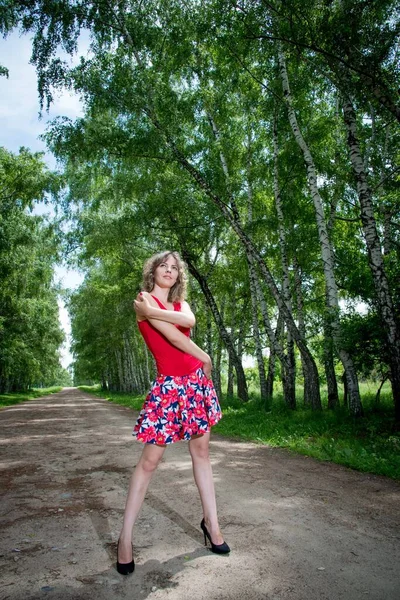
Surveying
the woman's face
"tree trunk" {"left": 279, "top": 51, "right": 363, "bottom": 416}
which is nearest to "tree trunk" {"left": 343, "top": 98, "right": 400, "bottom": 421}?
"tree trunk" {"left": 279, "top": 51, "right": 363, "bottom": 416}

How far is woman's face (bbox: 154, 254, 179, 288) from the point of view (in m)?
3.04

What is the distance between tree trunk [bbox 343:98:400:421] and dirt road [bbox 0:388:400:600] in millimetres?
2774

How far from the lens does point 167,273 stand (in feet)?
9.97

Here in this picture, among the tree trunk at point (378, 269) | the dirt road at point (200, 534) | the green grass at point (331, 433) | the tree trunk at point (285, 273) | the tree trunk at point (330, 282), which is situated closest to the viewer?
the dirt road at point (200, 534)

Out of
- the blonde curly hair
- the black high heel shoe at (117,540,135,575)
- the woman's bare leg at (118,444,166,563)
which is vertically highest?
the blonde curly hair

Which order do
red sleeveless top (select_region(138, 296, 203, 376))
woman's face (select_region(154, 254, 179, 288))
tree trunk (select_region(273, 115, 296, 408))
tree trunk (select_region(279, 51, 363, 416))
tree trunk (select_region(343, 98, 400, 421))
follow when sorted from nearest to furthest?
red sleeveless top (select_region(138, 296, 203, 376)) → woman's face (select_region(154, 254, 179, 288)) → tree trunk (select_region(343, 98, 400, 421)) → tree trunk (select_region(279, 51, 363, 416)) → tree trunk (select_region(273, 115, 296, 408))

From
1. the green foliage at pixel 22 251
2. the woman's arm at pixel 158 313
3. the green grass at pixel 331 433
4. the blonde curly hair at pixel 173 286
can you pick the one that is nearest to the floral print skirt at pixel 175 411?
the woman's arm at pixel 158 313

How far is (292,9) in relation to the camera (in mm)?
7895

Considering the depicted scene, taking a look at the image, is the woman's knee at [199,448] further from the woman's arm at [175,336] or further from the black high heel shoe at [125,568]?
the black high heel shoe at [125,568]

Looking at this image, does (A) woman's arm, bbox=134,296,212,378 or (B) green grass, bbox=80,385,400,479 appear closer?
(A) woman's arm, bbox=134,296,212,378

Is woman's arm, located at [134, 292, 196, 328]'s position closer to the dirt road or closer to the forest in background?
the dirt road

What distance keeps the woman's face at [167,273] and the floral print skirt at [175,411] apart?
72 cm

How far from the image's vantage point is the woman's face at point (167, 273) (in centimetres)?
304

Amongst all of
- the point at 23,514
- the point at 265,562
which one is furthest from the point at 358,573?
the point at 23,514
